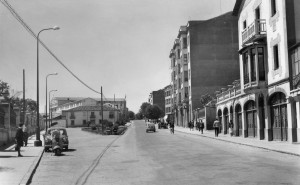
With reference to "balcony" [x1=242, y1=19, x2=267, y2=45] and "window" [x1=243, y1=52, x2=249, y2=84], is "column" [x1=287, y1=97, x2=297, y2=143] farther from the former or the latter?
"window" [x1=243, y1=52, x2=249, y2=84]

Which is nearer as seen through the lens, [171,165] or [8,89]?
[171,165]

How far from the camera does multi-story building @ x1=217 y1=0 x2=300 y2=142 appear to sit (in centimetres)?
2612

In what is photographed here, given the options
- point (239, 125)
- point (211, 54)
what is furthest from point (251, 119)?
point (211, 54)

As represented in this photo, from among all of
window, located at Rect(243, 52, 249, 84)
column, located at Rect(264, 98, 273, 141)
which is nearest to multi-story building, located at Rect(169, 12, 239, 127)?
window, located at Rect(243, 52, 249, 84)

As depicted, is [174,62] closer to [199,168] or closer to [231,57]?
[231,57]

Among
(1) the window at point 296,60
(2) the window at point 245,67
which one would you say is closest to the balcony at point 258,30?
(2) the window at point 245,67

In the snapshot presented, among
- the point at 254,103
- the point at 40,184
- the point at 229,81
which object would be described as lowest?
the point at 40,184

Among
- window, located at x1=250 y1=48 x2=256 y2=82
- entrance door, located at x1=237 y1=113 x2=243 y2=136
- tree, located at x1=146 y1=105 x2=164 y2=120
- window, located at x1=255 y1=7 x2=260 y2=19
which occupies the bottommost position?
entrance door, located at x1=237 y1=113 x2=243 y2=136

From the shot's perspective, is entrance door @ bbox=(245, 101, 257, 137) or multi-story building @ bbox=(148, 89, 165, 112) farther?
multi-story building @ bbox=(148, 89, 165, 112)

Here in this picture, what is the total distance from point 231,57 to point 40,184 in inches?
2426

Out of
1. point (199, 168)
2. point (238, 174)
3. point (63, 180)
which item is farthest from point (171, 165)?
point (63, 180)

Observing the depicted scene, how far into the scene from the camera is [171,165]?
14992 millimetres

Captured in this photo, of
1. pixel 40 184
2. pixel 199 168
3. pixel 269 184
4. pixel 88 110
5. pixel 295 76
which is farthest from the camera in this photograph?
pixel 88 110

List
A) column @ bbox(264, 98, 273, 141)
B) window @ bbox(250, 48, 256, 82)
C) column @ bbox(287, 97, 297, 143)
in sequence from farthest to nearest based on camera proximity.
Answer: window @ bbox(250, 48, 256, 82)
column @ bbox(264, 98, 273, 141)
column @ bbox(287, 97, 297, 143)
